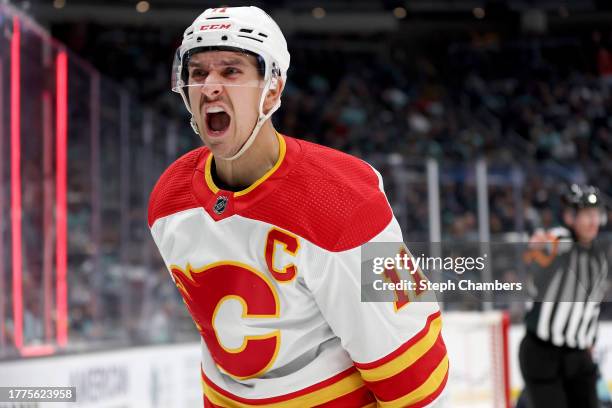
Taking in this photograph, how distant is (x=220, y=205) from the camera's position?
1.48m

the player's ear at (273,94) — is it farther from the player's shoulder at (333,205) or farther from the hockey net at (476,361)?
the hockey net at (476,361)

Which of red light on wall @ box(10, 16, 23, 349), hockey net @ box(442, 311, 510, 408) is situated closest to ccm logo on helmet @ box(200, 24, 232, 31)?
red light on wall @ box(10, 16, 23, 349)

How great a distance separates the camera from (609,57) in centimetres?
1092

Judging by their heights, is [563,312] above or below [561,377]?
above

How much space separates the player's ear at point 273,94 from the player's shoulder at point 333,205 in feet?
0.31

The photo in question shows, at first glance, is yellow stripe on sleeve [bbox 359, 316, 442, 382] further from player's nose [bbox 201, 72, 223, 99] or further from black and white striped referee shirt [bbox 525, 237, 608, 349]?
black and white striped referee shirt [bbox 525, 237, 608, 349]

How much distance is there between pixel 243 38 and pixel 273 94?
10 centimetres

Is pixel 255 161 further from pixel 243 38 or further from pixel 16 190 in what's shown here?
pixel 16 190

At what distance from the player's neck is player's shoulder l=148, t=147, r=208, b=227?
78 mm

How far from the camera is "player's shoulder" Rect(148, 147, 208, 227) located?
5.17ft

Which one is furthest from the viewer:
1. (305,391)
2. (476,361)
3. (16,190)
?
(476,361)

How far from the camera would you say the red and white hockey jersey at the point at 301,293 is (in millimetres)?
1396

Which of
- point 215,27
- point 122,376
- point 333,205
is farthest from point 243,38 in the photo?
point 122,376

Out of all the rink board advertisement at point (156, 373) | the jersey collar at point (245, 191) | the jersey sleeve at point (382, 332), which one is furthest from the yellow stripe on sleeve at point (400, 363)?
the rink board advertisement at point (156, 373)
